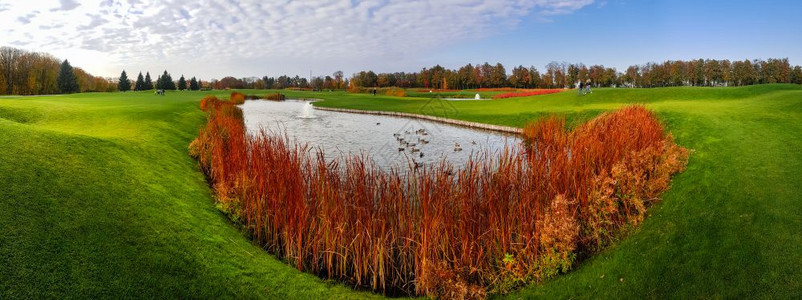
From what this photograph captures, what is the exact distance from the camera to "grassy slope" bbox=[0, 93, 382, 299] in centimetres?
539

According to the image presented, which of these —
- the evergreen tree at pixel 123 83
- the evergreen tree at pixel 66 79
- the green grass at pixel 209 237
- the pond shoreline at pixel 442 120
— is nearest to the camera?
the green grass at pixel 209 237

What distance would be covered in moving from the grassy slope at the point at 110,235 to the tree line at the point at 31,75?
8203 centimetres

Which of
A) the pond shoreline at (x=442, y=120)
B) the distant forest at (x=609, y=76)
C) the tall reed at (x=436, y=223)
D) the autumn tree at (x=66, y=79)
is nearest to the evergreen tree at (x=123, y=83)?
the autumn tree at (x=66, y=79)

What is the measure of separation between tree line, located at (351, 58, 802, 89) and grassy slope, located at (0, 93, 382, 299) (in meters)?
101

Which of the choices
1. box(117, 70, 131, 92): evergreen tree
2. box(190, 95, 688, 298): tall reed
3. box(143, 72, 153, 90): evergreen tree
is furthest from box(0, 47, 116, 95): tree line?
box(190, 95, 688, 298): tall reed

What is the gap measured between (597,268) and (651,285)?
2.83 feet

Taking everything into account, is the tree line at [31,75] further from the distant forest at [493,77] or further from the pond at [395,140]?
the pond at [395,140]

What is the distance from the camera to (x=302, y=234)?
7.76 m

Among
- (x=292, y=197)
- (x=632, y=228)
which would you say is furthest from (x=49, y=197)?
(x=632, y=228)

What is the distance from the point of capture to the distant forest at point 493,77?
245ft

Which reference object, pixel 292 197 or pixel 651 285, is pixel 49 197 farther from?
pixel 651 285

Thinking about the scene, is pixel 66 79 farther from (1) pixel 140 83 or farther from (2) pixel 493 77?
(2) pixel 493 77

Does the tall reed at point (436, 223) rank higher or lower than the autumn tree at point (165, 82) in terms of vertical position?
lower

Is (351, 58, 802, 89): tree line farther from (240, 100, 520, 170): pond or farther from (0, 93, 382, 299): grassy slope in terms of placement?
(0, 93, 382, 299): grassy slope
